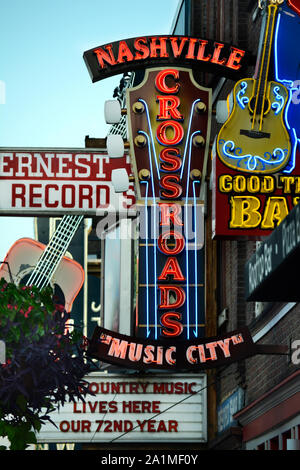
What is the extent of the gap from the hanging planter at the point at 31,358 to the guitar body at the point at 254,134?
466cm

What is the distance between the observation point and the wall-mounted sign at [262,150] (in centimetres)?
1747

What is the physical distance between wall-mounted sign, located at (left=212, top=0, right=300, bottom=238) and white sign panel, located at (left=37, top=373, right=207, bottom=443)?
23.6ft

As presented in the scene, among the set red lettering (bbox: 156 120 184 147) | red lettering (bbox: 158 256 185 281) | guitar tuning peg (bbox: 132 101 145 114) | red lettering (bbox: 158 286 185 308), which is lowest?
red lettering (bbox: 158 286 185 308)

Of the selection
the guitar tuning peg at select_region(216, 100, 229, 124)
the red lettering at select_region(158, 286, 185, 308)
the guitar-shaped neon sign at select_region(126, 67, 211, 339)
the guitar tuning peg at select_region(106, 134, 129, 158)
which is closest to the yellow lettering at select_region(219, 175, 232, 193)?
the guitar tuning peg at select_region(216, 100, 229, 124)

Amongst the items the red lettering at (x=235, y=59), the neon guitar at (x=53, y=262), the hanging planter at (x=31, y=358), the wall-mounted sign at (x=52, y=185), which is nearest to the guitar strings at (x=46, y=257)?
the neon guitar at (x=53, y=262)

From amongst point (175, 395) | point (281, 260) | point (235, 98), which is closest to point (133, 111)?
point (235, 98)

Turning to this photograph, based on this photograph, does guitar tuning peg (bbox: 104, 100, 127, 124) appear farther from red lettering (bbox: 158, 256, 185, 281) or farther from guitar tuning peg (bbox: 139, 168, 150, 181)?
red lettering (bbox: 158, 256, 185, 281)

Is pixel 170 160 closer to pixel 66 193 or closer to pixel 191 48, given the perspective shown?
pixel 191 48

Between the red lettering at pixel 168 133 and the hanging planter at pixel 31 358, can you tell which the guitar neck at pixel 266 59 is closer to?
the red lettering at pixel 168 133

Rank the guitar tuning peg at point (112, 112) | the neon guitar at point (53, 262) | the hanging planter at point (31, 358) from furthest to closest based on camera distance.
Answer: the neon guitar at point (53, 262), the guitar tuning peg at point (112, 112), the hanging planter at point (31, 358)

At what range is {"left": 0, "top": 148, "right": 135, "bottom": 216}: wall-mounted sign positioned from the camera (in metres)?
23.8

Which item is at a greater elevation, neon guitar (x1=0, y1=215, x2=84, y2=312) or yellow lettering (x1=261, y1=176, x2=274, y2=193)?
neon guitar (x1=0, y1=215, x2=84, y2=312)

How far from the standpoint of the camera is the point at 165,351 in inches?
704

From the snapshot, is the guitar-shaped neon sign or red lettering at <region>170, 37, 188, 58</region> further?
red lettering at <region>170, 37, 188, 58</region>
